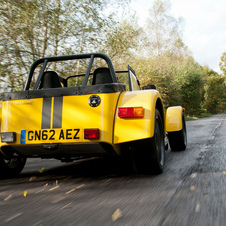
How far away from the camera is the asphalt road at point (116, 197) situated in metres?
1.96

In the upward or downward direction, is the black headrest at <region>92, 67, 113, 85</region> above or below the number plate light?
above

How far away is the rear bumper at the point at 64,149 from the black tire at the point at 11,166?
0.98 ft

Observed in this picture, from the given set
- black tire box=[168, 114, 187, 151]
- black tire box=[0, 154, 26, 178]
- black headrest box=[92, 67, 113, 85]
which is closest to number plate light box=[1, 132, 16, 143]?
black tire box=[0, 154, 26, 178]

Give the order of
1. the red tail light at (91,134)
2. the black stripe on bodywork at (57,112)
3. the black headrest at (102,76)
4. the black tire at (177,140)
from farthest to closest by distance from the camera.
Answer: the black tire at (177,140) → the black headrest at (102,76) → the black stripe on bodywork at (57,112) → the red tail light at (91,134)

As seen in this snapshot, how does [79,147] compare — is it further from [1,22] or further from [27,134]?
[1,22]

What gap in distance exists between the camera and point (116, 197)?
100 inches

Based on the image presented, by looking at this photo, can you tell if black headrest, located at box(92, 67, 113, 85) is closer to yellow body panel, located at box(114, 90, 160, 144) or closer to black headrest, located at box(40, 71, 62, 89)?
yellow body panel, located at box(114, 90, 160, 144)

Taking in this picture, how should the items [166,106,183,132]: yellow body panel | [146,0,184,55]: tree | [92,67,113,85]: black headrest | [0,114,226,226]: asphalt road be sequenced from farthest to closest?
[146,0,184,55]: tree
[166,106,183,132]: yellow body panel
[92,67,113,85]: black headrest
[0,114,226,226]: asphalt road

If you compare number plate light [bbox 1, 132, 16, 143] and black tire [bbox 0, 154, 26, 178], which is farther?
black tire [bbox 0, 154, 26, 178]

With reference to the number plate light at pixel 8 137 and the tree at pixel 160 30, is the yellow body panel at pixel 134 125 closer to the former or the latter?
the number plate light at pixel 8 137

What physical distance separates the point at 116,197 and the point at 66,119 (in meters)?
1.09

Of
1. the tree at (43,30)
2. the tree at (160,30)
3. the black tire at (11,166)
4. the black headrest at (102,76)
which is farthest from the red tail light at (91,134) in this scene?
the tree at (160,30)

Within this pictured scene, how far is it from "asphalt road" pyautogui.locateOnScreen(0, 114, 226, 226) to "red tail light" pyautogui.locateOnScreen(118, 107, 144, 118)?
2.59 ft

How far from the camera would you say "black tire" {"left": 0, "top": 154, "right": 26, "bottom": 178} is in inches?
141
